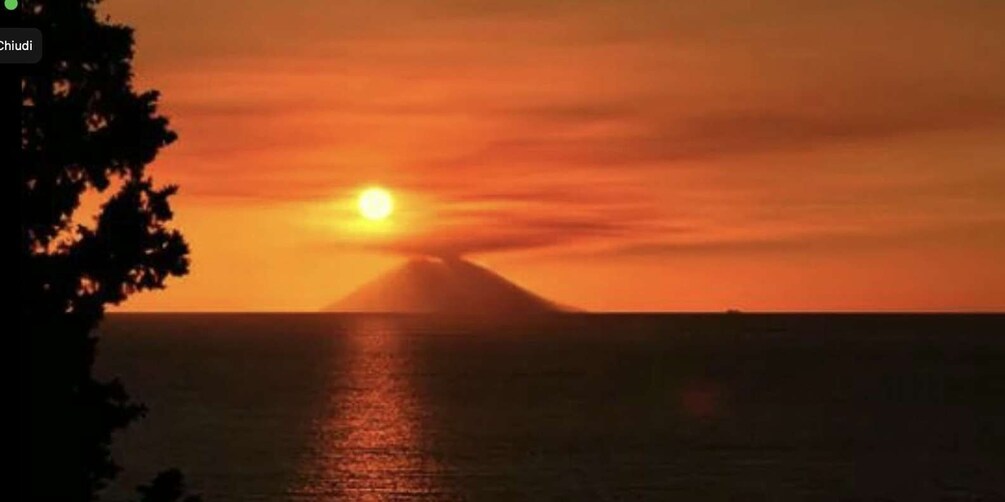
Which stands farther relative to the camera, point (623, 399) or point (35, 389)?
point (623, 399)

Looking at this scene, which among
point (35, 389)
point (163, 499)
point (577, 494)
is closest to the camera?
point (35, 389)

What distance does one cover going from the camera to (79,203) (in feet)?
88.7

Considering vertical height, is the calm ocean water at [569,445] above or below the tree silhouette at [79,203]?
above

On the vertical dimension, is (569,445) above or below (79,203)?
above

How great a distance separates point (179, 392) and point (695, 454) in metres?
94.8

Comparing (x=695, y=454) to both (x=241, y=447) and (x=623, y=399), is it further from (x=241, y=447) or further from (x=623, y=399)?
(x=623, y=399)

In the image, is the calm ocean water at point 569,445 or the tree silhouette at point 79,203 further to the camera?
the calm ocean water at point 569,445

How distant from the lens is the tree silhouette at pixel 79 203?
25.8 metres

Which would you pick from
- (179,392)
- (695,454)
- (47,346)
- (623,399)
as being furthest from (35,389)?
(179,392)

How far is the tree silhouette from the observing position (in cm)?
2577

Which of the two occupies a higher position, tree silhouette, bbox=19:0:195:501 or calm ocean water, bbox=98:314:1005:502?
calm ocean water, bbox=98:314:1005:502

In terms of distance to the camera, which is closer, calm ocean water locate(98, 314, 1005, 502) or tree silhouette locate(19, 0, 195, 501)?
tree silhouette locate(19, 0, 195, 501)

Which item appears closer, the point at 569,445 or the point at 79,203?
the point at 79,203

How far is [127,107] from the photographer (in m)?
27.9
